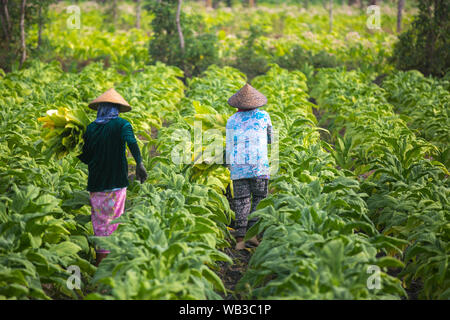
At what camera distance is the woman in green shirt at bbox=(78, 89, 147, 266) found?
5.43 meters

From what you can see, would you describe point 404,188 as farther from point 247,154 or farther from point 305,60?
point 305,60

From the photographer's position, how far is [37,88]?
11906 millimetres

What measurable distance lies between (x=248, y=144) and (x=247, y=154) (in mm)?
119

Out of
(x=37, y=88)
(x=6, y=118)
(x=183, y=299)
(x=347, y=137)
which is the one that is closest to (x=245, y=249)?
(x=183, y=299)

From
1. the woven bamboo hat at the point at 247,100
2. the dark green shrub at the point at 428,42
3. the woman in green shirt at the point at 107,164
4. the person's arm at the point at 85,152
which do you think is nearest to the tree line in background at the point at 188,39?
the dark green shrub at the point at 428,42

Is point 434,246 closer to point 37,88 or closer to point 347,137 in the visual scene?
point 347,137

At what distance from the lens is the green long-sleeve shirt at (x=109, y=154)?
5418 mm

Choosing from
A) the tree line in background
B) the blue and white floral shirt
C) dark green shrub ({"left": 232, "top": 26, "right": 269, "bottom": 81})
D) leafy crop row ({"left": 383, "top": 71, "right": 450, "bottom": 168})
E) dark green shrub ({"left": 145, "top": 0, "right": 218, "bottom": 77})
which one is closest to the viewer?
the blue and white floral shirt

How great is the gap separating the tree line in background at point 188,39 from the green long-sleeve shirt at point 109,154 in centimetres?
1029

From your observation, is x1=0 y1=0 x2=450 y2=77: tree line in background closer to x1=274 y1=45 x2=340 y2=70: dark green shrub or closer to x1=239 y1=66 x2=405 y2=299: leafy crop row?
x1=274 y1=45 x2=340 y2=70: dark green shrub

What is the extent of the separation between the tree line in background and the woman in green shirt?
10.2 metres

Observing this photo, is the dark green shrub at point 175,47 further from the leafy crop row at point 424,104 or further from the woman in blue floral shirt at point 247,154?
the woman in blue floral shirt at point 247,154

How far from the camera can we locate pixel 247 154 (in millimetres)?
6004

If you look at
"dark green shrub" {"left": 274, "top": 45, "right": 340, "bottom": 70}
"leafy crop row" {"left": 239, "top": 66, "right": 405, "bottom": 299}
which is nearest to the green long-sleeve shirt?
"leafy crop row" {"left": 239, "top": 66, "right": 405, "bottom": 299}
